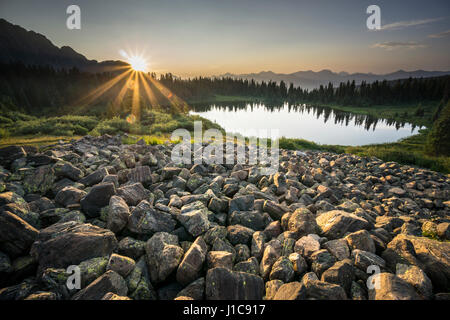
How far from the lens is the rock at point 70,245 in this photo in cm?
254

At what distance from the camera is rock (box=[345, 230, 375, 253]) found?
2910 millimetres

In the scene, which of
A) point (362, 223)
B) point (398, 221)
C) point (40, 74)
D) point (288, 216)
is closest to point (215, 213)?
point (288, 216)

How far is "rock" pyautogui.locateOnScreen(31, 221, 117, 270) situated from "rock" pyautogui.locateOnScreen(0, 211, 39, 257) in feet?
0.49

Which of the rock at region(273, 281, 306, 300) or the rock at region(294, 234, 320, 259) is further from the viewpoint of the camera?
the rock at region(294, 234, 320, 259)

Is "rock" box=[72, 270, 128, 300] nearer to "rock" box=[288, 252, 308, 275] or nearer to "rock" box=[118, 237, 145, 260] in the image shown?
"rock" box=[118, 237, 145, 260]

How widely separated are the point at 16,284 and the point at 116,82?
131 m

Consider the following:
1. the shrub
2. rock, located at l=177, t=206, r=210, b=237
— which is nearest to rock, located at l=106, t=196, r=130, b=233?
rock, located at l=177, t=206, r=210, b=237

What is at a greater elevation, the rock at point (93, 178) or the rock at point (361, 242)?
the rock at point (93, 178)

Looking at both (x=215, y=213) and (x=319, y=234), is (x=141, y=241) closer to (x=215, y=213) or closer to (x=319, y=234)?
(x=215, y=213)

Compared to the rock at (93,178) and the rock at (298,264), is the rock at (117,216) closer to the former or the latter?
the rock at (93,178)

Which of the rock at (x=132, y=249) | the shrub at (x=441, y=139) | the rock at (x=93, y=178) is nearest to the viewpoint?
the rock at (x=132, y=249)

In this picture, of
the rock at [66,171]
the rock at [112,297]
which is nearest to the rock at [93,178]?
the rock at [66,171]

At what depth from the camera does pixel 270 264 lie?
282 centimetres

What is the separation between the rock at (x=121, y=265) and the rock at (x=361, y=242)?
328cm
